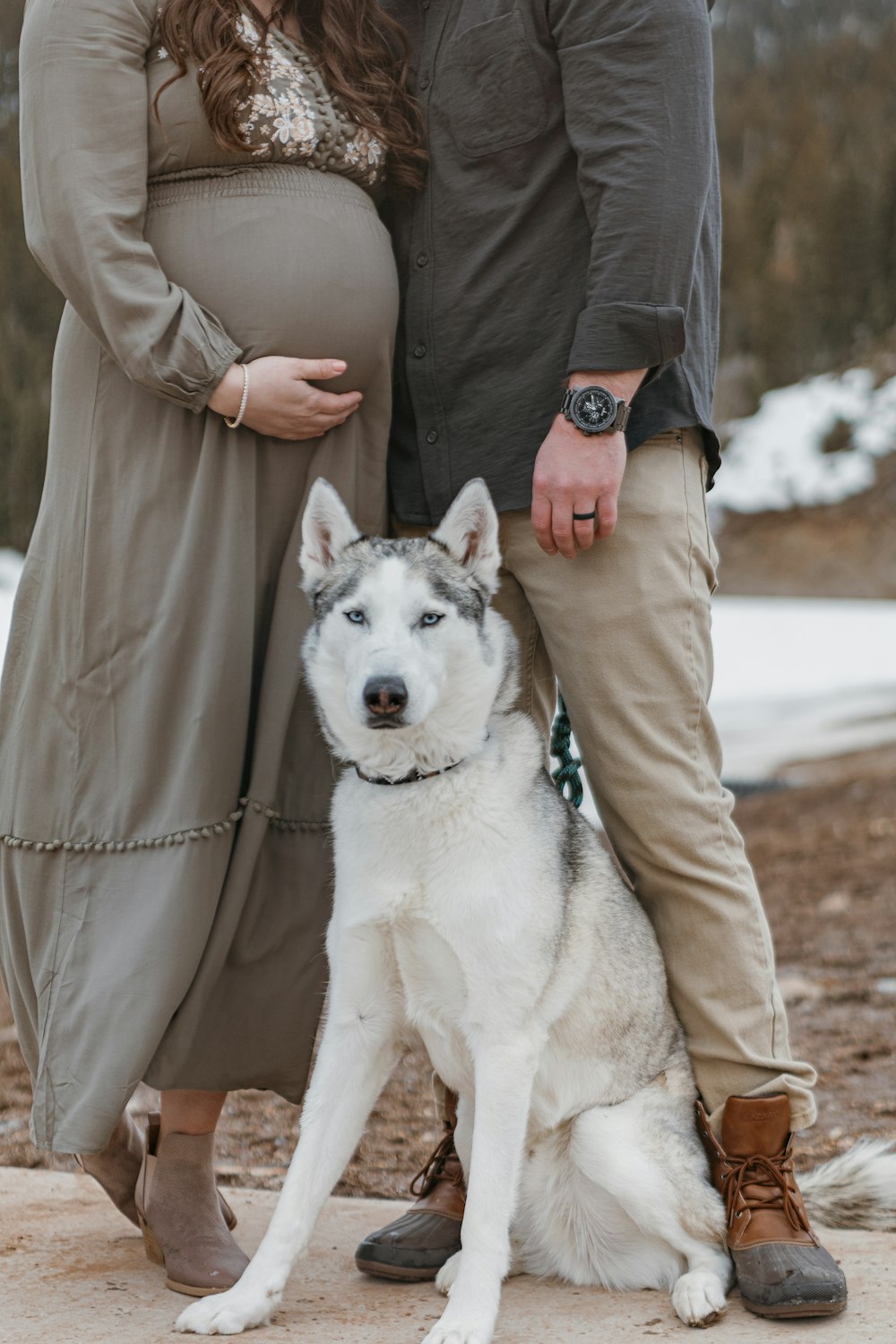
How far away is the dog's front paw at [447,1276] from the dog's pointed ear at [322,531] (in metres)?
1.36

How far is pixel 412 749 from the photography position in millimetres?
2502

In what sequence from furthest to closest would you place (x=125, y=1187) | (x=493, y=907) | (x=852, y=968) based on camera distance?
(x=852, y=968) → (x=125, y=1187) → (x=493, y=907)

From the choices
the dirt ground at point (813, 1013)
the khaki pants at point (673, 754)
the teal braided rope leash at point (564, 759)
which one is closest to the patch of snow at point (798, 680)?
the dirt ground at point (813, 1013)

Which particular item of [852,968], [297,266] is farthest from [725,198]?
[297,266]

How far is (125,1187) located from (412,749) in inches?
46.9

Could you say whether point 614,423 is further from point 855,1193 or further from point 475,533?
point 855,1193

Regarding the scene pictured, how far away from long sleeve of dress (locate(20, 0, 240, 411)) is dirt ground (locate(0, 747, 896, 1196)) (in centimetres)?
210

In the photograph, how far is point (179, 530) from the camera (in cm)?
263

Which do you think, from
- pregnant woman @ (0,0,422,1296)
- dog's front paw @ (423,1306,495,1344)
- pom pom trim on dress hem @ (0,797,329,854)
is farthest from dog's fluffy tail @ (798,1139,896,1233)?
pom pom trim on dress hem @ (0,797,329,854)

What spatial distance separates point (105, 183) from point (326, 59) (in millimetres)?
556

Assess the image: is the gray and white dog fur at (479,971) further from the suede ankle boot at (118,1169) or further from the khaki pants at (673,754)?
the suede ankle boot at (118,1169)

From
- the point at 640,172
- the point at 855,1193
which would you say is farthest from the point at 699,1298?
the point at 640,172

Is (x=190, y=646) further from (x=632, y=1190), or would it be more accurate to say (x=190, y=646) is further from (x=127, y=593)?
(x=632, y=1190)

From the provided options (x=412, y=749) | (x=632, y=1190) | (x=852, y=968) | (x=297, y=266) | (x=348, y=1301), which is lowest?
(x=348, y=1301)
